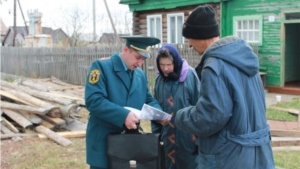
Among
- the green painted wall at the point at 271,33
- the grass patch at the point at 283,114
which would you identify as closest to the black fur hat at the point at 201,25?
the grass patch at the point at 283,114

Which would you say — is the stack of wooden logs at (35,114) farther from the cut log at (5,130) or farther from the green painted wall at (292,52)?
the green painted wall at (292,52)

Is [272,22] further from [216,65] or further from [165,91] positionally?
[216,65]

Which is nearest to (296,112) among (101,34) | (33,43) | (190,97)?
(190,97)

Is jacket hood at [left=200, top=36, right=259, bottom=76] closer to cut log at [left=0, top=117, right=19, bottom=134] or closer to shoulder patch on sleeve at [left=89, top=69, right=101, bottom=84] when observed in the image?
shoulder patch on sleeve at [left=89, top=69, right=101, bottom=84]

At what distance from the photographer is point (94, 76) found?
9.91ft

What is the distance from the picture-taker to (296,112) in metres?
8.55

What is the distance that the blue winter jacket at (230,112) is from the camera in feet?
7.27

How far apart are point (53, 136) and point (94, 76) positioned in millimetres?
4344

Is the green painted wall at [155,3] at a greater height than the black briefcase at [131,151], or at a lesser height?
greater

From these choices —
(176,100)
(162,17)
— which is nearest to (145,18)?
(162,17)

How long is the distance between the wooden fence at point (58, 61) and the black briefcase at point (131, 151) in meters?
8.24

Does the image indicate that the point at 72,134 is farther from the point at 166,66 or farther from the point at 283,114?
the point at 283,114

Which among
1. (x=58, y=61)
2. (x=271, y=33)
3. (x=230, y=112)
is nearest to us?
(x=230, y=112)

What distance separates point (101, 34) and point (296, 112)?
46.3m
